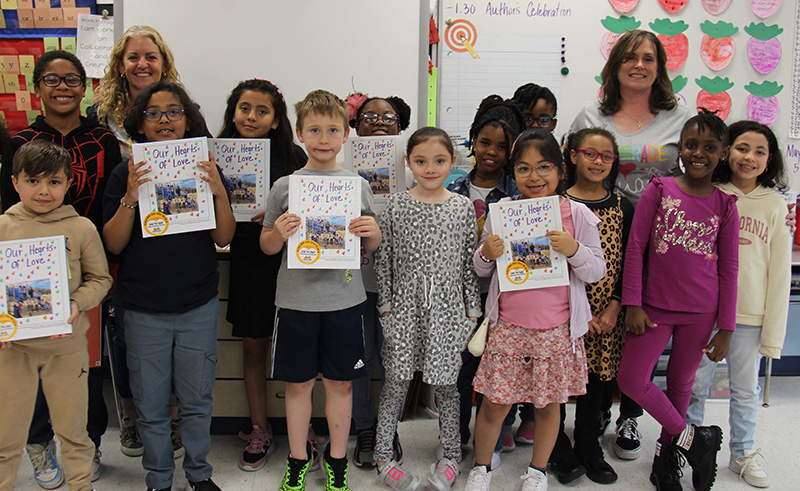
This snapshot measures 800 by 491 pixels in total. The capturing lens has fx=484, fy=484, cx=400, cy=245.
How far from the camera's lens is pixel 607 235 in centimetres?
185

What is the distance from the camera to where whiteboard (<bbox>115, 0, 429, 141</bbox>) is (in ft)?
9.14

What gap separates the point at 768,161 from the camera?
1951mm

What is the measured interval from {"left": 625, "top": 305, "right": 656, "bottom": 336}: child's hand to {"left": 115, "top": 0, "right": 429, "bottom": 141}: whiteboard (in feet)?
5.60

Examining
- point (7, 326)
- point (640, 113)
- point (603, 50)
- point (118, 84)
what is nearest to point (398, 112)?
point (640, 113)

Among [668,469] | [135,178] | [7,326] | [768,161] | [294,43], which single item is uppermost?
[294,43]

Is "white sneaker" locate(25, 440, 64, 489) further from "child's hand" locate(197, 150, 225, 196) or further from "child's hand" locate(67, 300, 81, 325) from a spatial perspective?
"child's hand" locate(197, 150, 225, 196)

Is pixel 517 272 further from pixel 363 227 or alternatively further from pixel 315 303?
pixel 315 303

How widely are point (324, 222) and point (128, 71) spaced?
121 centimetres

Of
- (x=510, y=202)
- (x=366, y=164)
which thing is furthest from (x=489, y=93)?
(x=510, y=202)

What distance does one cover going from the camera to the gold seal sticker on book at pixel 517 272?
66.7 inches

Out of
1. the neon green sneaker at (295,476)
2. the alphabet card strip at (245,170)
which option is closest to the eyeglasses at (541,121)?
the alphabet card strip at (245,170)

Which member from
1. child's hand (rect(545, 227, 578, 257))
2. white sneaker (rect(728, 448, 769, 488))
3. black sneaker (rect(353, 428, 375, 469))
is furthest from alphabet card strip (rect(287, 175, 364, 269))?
white sneaker (rect(728, 448, 769, 488))

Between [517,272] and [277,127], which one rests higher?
[277,127]

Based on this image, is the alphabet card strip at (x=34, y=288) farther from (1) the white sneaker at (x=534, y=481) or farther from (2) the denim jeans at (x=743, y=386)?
(2) the denim jeans at (x=743, y=386)
